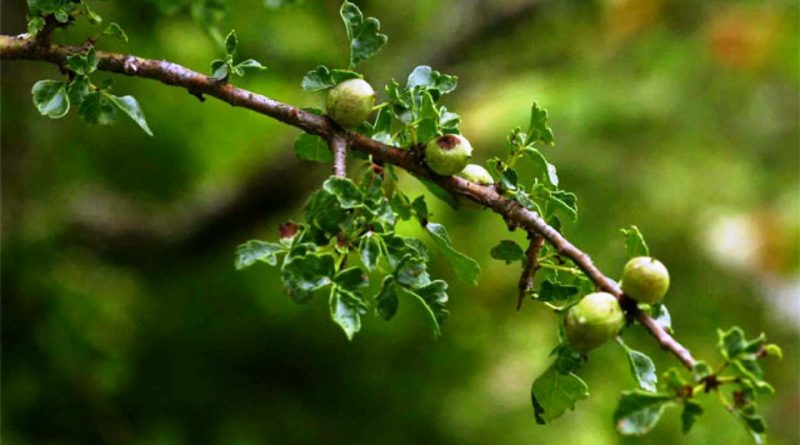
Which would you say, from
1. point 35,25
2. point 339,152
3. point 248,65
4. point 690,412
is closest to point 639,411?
point 690,412

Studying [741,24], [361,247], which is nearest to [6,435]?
[361,247]

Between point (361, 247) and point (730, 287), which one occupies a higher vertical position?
point (730, 287)

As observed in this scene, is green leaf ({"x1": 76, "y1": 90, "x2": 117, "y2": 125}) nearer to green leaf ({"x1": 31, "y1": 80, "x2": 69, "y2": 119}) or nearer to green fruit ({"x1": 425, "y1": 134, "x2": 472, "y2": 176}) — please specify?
green leaf ({"x1": 31, "y1": 80, "x2": 69, "y2": 119})

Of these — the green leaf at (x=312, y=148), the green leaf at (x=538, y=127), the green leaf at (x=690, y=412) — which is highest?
the green leaf at (x=538, y=127)

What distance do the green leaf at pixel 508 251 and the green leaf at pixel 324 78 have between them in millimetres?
162

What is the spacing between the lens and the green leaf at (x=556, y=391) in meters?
0.80

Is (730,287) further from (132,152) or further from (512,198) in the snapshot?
(512,198)

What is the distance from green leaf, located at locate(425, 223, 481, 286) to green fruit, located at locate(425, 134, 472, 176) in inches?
2.0

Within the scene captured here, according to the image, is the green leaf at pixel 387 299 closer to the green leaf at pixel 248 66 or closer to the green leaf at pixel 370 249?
the green leaf at pixel 370 249

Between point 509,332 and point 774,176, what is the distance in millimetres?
1013

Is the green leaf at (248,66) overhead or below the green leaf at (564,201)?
below

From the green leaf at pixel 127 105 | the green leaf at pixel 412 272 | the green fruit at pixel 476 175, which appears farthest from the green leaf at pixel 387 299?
the green leaf at pixel 127 105

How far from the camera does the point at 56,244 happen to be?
Answer: 2.09 metres

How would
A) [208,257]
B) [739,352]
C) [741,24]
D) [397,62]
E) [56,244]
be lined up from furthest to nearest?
[741,24]
[397,62]
[208,257]
[56,244]
[739,352]
